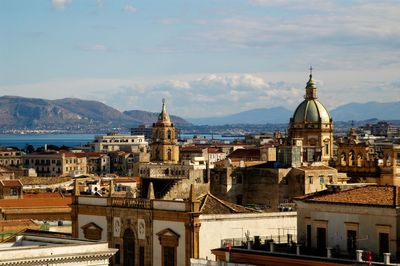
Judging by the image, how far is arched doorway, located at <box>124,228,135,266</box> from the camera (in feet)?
200

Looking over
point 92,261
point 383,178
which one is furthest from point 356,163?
point 92,261

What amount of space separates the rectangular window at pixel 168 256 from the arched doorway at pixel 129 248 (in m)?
2.55

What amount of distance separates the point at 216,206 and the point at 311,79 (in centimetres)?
6591

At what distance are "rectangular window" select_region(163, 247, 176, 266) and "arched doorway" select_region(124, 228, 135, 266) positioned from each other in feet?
8.36

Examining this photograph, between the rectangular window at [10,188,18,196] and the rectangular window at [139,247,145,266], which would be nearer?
the rectangular window at [139,247,145,266]

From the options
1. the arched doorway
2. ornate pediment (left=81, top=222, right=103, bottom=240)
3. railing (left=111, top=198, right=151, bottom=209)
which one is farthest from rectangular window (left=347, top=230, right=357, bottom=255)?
ornate pediment (left=81, top=222, right=103, bottom=240)

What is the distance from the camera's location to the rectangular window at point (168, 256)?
58.5 m

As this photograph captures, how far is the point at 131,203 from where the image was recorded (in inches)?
2416

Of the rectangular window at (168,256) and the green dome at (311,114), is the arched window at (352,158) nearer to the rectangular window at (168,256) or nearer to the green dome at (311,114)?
the green dome at (311,114)

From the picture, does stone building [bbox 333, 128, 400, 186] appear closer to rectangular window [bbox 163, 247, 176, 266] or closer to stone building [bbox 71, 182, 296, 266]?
stone building [bbox 71, 182, 296, 266]

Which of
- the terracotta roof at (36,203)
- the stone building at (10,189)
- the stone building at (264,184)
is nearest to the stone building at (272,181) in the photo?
the stone building at (264,184)

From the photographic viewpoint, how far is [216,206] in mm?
60594

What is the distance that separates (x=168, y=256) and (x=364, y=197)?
14728mm

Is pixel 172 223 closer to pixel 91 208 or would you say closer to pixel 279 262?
pixel 91 208
